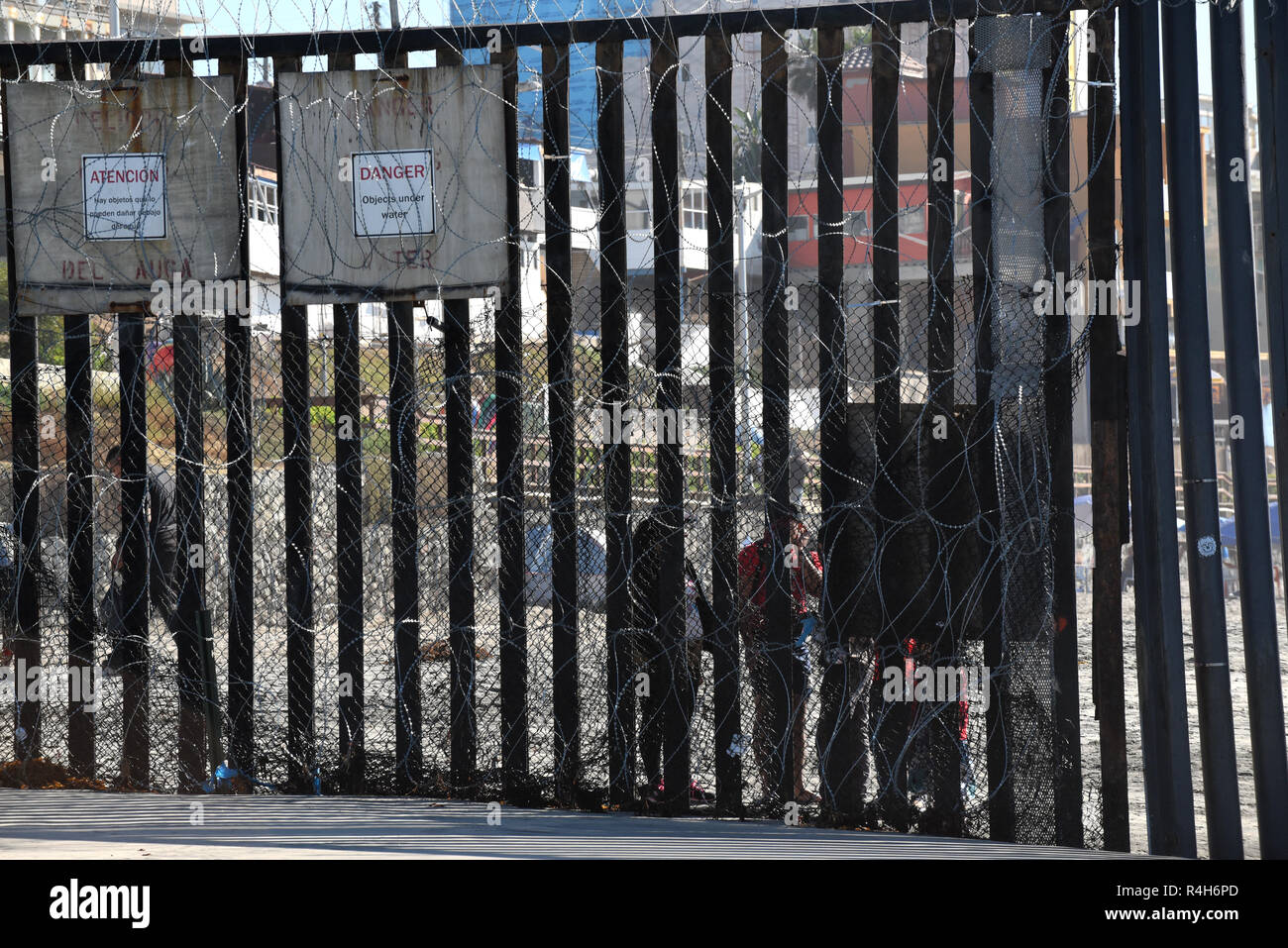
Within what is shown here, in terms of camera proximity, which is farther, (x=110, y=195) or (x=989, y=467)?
(x=110, y=195)

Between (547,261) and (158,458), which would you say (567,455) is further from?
(158,458)

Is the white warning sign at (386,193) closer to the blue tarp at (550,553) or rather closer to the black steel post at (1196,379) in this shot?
the blue tarp at (550,553)

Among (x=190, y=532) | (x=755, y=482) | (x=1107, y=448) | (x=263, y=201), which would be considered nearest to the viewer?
(x=1107, y=448)

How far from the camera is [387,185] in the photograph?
4602 millimetres

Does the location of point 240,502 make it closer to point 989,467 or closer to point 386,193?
point 386,193

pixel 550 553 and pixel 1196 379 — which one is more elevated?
pixel 1196 379

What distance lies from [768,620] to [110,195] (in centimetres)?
325

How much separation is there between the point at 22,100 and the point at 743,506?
3435mm

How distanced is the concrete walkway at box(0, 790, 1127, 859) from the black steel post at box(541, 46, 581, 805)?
33 cm

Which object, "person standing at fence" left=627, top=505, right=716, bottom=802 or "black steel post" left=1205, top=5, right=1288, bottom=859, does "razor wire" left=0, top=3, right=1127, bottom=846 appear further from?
"black steel post" left=1205, top=5, right=1288, bottom=859

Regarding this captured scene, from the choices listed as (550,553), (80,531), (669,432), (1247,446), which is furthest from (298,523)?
(1247,446)

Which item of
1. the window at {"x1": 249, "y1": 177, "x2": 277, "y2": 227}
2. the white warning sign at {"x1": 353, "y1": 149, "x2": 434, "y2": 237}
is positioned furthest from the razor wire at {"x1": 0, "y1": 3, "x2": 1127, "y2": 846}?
the window at {"x1": 249, "y1": 177, "x2": 277, "y2": 227}

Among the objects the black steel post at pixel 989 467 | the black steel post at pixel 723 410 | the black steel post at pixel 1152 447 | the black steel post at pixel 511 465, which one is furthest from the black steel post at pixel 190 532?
the black steel post at pixel 1152 447

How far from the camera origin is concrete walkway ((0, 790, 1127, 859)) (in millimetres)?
3770
